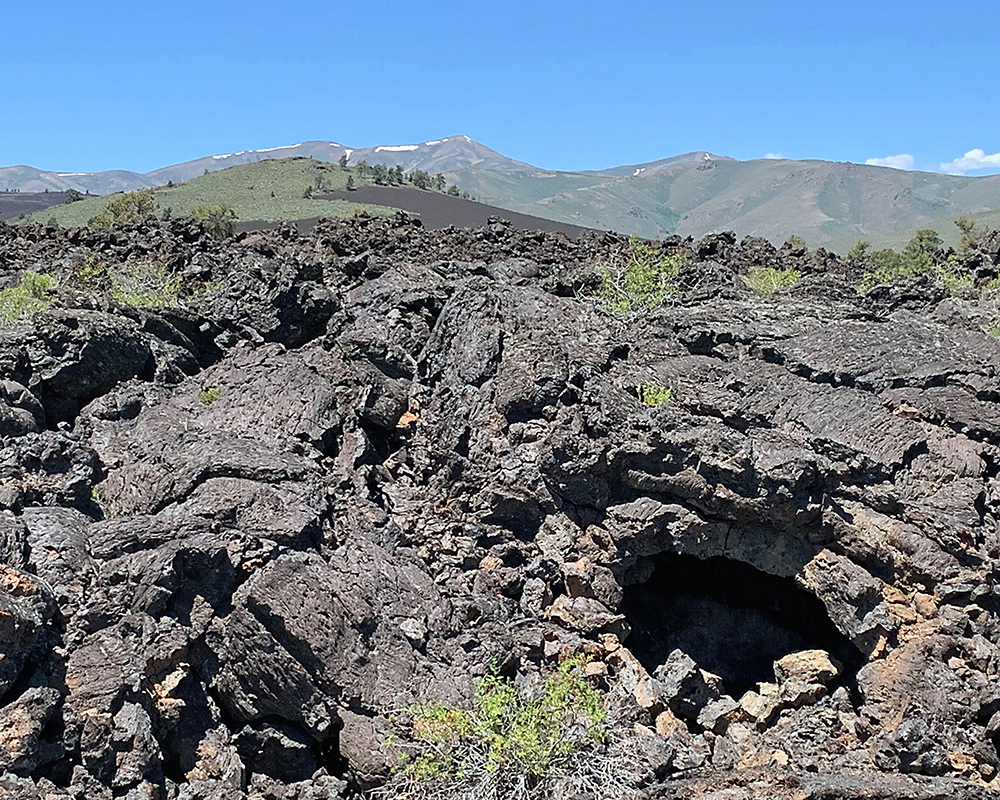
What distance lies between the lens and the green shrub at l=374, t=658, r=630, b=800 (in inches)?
235

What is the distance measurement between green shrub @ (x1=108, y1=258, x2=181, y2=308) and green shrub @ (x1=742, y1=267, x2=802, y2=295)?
7.60 m

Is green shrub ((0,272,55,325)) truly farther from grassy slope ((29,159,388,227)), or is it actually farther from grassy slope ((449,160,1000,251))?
grassy slope ((449,160,1000,251))

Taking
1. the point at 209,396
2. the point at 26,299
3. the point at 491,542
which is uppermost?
the point at 26,299

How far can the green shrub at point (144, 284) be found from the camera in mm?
10625

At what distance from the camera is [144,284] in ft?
38.6

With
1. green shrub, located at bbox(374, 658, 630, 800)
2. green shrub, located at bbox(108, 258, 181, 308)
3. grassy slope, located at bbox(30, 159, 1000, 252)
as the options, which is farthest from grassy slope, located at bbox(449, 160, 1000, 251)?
green shrub, located at bbox(374, 658, 630, 800)

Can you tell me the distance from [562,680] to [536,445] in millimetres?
1998

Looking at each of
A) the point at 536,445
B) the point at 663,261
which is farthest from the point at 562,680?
the point at 663,261

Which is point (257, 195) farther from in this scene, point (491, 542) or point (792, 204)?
point (792, 204)

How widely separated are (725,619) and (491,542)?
7.72 ft

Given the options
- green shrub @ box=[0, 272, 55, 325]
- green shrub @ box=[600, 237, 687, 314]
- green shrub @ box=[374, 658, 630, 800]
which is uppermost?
green shrub @ box=[600, 237, 687, 314]

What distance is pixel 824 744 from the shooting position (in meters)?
6.79

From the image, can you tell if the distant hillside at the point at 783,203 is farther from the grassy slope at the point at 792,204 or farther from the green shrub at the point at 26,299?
the green shrub at the point at 26,299

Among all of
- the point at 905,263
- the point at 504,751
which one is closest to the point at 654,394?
the point at 504,751
